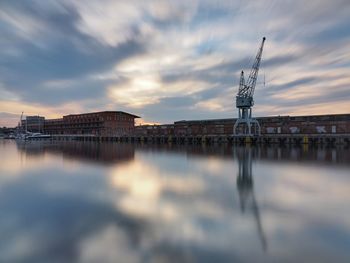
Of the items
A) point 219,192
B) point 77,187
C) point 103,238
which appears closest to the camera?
point 103,238

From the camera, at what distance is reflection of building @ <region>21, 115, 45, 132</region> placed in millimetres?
85238

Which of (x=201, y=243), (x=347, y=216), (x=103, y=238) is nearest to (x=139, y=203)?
(x=103, y=238)

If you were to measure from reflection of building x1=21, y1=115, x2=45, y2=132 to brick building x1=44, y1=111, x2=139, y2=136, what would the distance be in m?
11.5

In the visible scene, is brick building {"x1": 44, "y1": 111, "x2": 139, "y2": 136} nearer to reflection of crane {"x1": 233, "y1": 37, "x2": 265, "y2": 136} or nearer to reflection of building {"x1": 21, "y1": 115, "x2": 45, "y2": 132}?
reflection of building {"x1": 21, "y1": 115, "x2": 45, "y2": 132}

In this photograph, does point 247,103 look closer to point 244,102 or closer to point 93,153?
point 244,102

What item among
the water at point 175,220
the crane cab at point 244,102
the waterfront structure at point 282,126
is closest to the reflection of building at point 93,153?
the water at point 175,220

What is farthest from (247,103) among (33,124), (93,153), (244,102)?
(33,124)

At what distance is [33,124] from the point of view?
8919cm

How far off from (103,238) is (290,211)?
4656 mm

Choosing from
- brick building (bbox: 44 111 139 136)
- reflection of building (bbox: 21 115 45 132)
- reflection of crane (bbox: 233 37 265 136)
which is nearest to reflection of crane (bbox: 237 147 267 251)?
reflection of crane (bbox: 233 37 265 136)

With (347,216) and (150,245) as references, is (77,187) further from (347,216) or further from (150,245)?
(347,216)

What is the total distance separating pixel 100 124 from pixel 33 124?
37620 millimetres

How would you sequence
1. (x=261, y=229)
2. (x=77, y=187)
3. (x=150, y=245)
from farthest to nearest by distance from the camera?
1. (x=77, y=187)
2. (x=261, y=229)
3. (x=150, y=245)

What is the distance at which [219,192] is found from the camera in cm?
851
